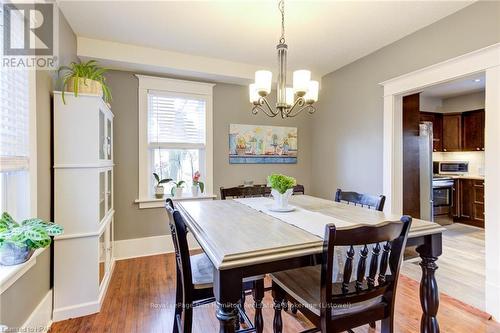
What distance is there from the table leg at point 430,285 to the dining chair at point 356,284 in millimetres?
343

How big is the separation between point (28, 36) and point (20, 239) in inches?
53.5

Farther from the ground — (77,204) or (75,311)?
(77,204)

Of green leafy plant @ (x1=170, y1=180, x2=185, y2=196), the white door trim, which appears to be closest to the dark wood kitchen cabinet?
the white door trim

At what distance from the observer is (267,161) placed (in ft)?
13.0

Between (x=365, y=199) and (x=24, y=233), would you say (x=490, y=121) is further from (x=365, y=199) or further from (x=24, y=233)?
(x=24, y=233)

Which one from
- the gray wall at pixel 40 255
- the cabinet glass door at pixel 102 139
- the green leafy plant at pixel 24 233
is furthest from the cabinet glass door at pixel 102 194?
the green leafy plant at pixel 24 233

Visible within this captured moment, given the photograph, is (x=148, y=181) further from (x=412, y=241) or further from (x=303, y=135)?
(x=412, y=241)

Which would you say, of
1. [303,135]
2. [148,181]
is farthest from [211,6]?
[303,135]

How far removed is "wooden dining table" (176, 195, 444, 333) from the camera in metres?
1.05

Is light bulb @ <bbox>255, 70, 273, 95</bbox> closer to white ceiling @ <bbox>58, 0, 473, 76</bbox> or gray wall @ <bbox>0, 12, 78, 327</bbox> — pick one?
white ceiling @ <bbox>58, 0, 473, 76</bbox>

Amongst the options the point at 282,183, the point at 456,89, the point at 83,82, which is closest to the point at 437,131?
the point at 456,89

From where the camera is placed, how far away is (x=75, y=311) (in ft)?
6.64

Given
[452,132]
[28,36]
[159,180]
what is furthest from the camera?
[452,132]

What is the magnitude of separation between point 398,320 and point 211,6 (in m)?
2.97
